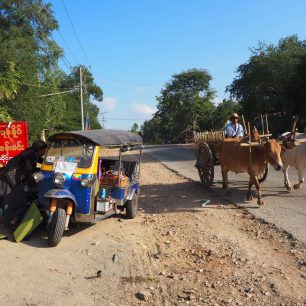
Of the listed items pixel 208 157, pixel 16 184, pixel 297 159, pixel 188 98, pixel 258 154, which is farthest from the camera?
pixel 188 98

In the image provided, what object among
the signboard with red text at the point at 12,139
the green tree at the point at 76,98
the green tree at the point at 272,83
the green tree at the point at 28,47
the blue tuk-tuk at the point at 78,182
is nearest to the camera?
the blue tuk-tuk at the point at 78,182

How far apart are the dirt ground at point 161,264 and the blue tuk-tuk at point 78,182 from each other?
419 mm

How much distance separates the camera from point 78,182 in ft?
24.0

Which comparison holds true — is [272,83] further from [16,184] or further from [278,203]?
[16,184]

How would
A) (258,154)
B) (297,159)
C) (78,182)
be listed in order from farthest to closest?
(297,159), (258,154), (78,182)

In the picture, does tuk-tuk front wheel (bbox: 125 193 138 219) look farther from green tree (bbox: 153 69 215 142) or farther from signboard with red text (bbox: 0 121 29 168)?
green tree (bbox: 153 69 215 142)

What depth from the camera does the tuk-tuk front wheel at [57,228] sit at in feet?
22.3

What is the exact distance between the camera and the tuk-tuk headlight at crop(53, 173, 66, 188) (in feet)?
23.6

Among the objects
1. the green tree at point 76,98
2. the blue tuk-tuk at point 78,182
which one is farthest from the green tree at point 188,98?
the blue tuk-tuk at point 78,182

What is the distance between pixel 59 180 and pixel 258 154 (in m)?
4.85

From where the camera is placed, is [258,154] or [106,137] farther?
[258,154]

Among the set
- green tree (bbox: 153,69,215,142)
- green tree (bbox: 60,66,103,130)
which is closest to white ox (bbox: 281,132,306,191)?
green tree (bbox: 60,66,103,130)

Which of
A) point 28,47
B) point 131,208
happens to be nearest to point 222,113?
point 28,47

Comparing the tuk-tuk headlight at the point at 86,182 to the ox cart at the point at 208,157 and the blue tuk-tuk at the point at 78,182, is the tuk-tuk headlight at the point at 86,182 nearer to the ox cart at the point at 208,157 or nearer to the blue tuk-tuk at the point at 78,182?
the blue tuk-tuk at the point at 78,182
